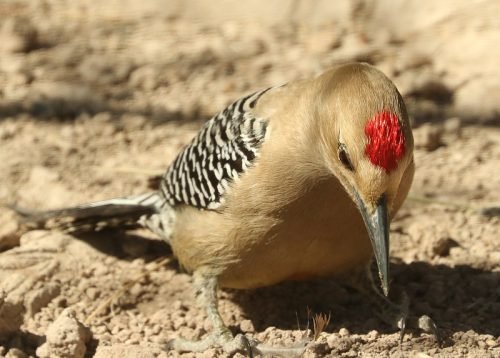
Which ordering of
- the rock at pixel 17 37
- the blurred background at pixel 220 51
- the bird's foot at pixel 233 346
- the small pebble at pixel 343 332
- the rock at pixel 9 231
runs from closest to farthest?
1. the bird's foot at pixel 233 346
2. the small pebble at pixel 343 332
3. the rock at pixel 9 231
4. the blurred background at pixel 220 51
5. the rock at pixel 17 37

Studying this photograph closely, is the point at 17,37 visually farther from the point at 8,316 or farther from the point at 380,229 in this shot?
the point at 380,229

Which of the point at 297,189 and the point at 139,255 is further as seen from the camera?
the point at 139,255

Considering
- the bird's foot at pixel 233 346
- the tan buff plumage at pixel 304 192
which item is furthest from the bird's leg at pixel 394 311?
the bird's foot at pixel 233 346

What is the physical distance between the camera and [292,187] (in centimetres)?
527

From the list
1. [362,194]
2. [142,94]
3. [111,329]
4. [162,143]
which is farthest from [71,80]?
[362,194]

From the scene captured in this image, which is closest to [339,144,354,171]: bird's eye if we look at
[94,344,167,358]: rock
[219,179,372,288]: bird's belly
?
[219,179,372,288]: bird's belly

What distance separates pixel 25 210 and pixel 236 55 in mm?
2782

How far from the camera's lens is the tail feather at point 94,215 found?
21.7 feet

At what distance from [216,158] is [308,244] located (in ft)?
2.96

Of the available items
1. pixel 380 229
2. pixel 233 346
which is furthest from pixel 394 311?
pixel 380 229

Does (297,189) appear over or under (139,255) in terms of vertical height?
over

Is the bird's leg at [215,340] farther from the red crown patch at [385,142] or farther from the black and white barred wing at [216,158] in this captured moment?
the red crown patch at [385,142]

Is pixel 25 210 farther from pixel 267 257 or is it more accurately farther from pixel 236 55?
pixel 236 55

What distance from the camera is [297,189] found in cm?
526
